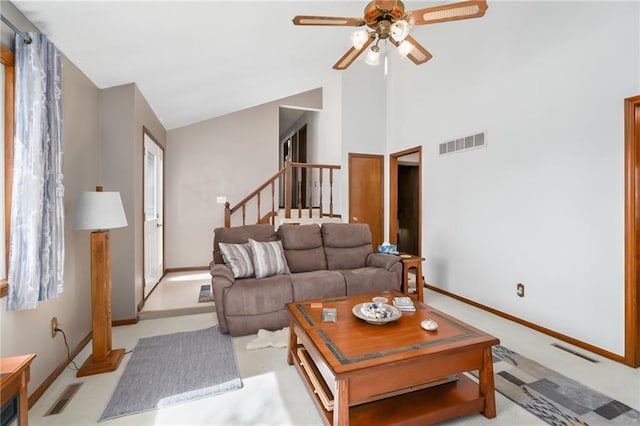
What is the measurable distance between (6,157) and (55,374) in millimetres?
1510

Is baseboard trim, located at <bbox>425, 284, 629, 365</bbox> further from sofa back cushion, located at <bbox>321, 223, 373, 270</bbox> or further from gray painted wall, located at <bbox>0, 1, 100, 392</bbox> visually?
gray painted wall, located at <bbox>0, 1, 100, 392</bbox>

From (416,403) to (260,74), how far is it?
3.85 m

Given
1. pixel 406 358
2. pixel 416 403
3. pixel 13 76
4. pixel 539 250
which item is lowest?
pixel 416 403

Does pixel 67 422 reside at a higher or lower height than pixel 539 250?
lower

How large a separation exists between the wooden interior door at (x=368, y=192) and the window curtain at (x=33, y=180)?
4.10m

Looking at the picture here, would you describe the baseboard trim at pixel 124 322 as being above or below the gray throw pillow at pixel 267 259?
below

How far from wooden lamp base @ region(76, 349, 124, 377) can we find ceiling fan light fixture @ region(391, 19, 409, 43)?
3117 millimetres

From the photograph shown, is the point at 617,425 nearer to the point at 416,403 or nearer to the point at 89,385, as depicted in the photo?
the point at 416,403

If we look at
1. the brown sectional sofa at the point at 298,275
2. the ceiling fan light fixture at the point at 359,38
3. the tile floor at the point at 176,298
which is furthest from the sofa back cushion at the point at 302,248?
the ceiling fan light fixture at the point at 359,38

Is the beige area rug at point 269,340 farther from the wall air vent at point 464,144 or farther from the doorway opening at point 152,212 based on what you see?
the wall air vent at point 464,144

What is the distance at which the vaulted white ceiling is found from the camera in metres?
1.98

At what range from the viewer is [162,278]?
4895mm

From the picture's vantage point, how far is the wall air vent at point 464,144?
3.64 meters

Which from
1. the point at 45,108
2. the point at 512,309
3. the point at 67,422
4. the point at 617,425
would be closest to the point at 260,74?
the point at 45,108
